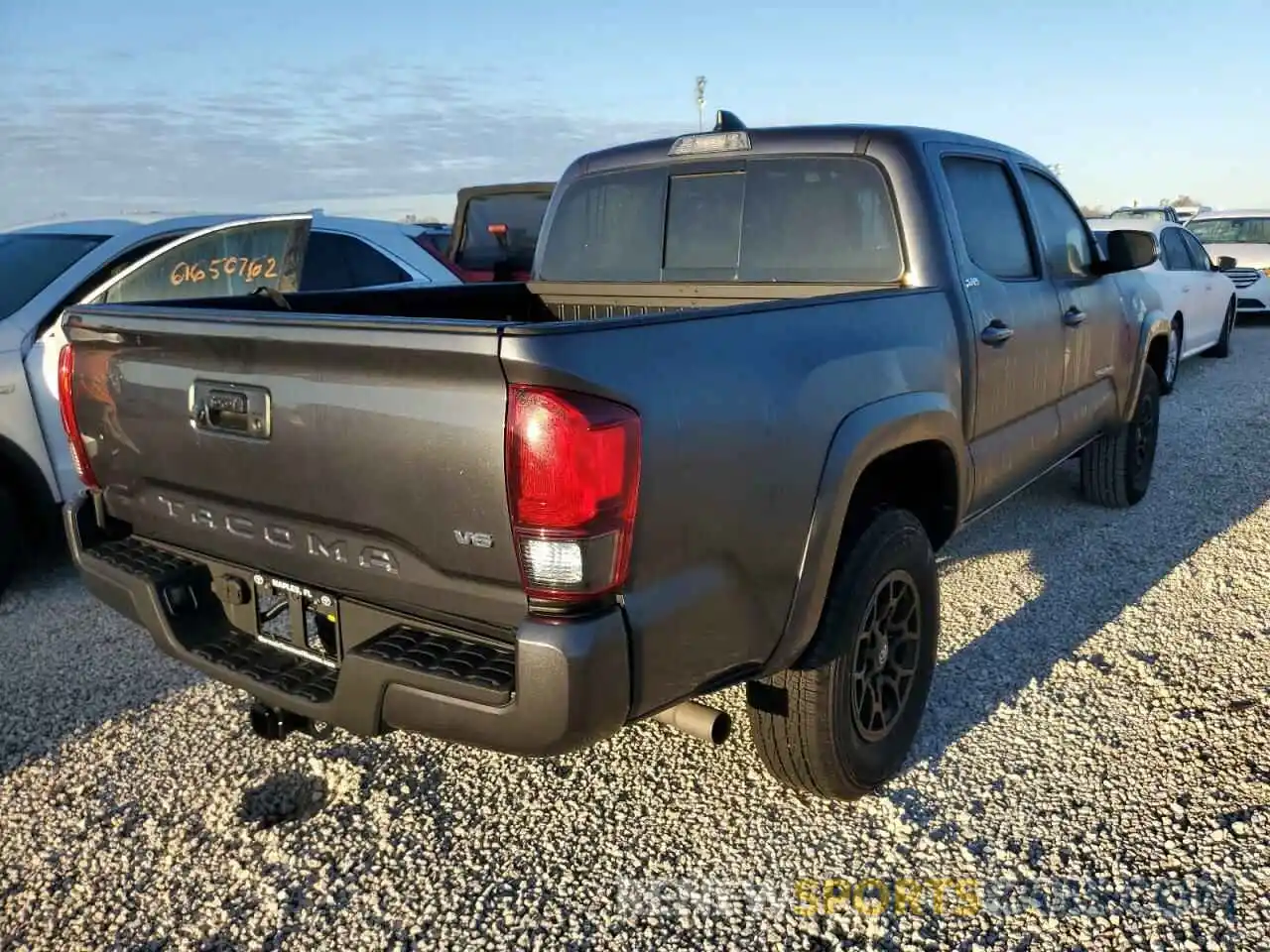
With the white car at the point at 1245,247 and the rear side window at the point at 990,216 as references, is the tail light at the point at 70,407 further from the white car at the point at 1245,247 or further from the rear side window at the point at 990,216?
the white car at the point at 1245,247

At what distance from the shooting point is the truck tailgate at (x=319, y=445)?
6.62 ft

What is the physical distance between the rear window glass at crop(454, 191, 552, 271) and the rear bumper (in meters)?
6.52

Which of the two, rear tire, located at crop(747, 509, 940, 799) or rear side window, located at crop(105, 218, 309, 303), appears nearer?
rear tire, located at crop(747, 509, 940, 799)

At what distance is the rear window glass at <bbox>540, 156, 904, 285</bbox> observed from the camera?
11.5 feet

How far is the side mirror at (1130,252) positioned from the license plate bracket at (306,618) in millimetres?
3969

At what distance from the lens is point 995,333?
3537 millimetres

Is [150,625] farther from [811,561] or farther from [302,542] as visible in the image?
[811,561]

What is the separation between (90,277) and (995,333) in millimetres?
4344

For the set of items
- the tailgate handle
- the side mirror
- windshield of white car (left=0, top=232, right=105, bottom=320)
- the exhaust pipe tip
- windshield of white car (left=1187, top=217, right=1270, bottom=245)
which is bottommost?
the exhaust pipe tip

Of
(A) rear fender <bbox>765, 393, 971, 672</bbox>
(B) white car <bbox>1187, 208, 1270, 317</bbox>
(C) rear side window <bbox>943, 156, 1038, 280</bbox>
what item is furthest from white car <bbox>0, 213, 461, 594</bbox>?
(B) white car <bbox>1187, 208, 1270, 317</bbox>

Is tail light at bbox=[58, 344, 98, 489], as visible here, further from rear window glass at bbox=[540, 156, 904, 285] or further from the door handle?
the door handle

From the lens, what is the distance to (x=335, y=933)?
2457 mm

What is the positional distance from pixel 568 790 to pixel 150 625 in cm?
131

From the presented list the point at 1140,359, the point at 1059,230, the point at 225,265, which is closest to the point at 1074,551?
the point at 1140,359
